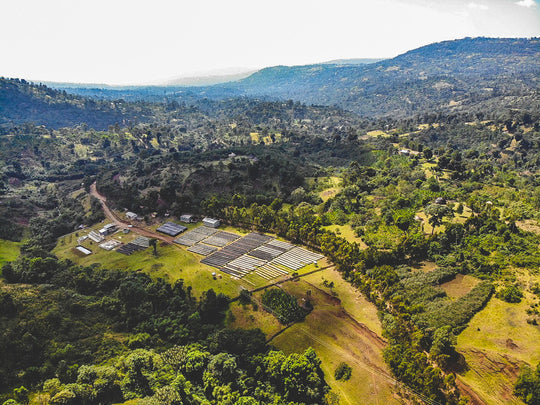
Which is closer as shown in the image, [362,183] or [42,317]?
[42,317]

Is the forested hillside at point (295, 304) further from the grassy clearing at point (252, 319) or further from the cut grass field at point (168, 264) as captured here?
the cut grass field at point (168, 264)

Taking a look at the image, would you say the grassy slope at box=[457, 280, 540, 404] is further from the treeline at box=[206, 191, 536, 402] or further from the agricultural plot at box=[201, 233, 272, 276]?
the agricultural plot at box=[201, 233, 272, 276]

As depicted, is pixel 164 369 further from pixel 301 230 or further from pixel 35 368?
pixel 301 230

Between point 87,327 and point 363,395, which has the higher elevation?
point 87,327

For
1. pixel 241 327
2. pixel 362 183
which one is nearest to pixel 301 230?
pixel 241 327

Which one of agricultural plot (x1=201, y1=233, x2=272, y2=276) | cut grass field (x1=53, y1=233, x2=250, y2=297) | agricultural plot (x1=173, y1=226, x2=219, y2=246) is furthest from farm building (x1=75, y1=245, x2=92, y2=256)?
agricultural plot (x1=201, y1=233, x2=272, y2=276)

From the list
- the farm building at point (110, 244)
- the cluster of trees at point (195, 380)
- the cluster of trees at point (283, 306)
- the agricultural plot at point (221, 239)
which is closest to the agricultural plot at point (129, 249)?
the farm building at point (110, 244)
